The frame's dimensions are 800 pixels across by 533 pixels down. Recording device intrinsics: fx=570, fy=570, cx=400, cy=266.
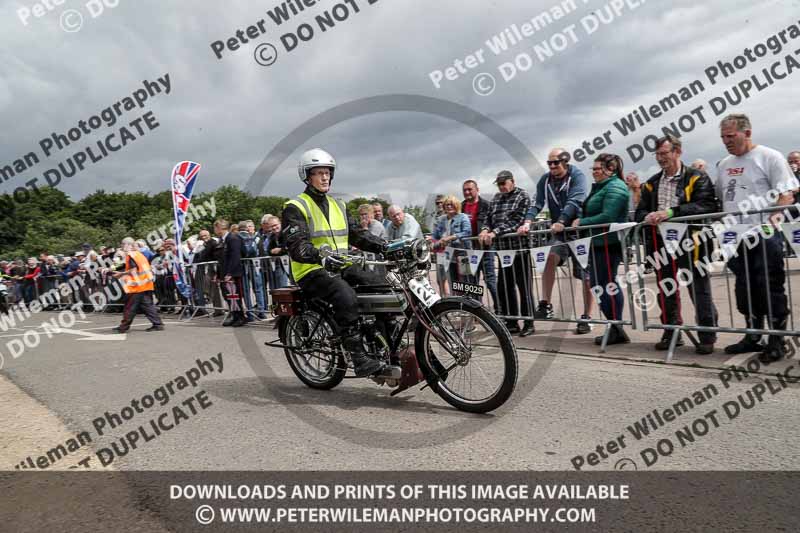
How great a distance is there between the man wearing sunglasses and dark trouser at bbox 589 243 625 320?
296 millimetres

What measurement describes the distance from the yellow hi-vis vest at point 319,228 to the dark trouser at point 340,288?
9 cm

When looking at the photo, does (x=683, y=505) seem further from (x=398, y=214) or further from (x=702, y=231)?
(x=398, y=214)

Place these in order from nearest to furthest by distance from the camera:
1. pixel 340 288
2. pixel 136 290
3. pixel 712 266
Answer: pixel 340 288 < pixel 712 266 < pixel 136 290

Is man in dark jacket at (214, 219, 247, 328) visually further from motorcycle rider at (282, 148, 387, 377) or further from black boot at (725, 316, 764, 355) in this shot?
black boot at (725, 316, 764, 355)

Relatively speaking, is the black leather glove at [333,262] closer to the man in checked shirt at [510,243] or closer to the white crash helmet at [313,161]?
the white crash helmet at [313,161]

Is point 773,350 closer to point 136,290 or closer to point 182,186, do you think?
point 136,290

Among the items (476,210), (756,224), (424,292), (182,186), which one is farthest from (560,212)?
(182,186)

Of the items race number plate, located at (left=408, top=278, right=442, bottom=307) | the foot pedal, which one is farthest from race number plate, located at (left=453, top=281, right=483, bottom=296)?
the foot pedal

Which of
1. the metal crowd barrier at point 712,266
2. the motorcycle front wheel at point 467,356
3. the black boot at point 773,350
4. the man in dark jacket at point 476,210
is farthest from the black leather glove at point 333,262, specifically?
the black boot at point 773,350

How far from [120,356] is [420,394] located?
4.97 meters

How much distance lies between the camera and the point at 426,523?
8.67ft

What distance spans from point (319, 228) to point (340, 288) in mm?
585

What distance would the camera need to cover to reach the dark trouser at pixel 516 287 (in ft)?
24.7

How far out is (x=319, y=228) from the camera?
4.91 metres
